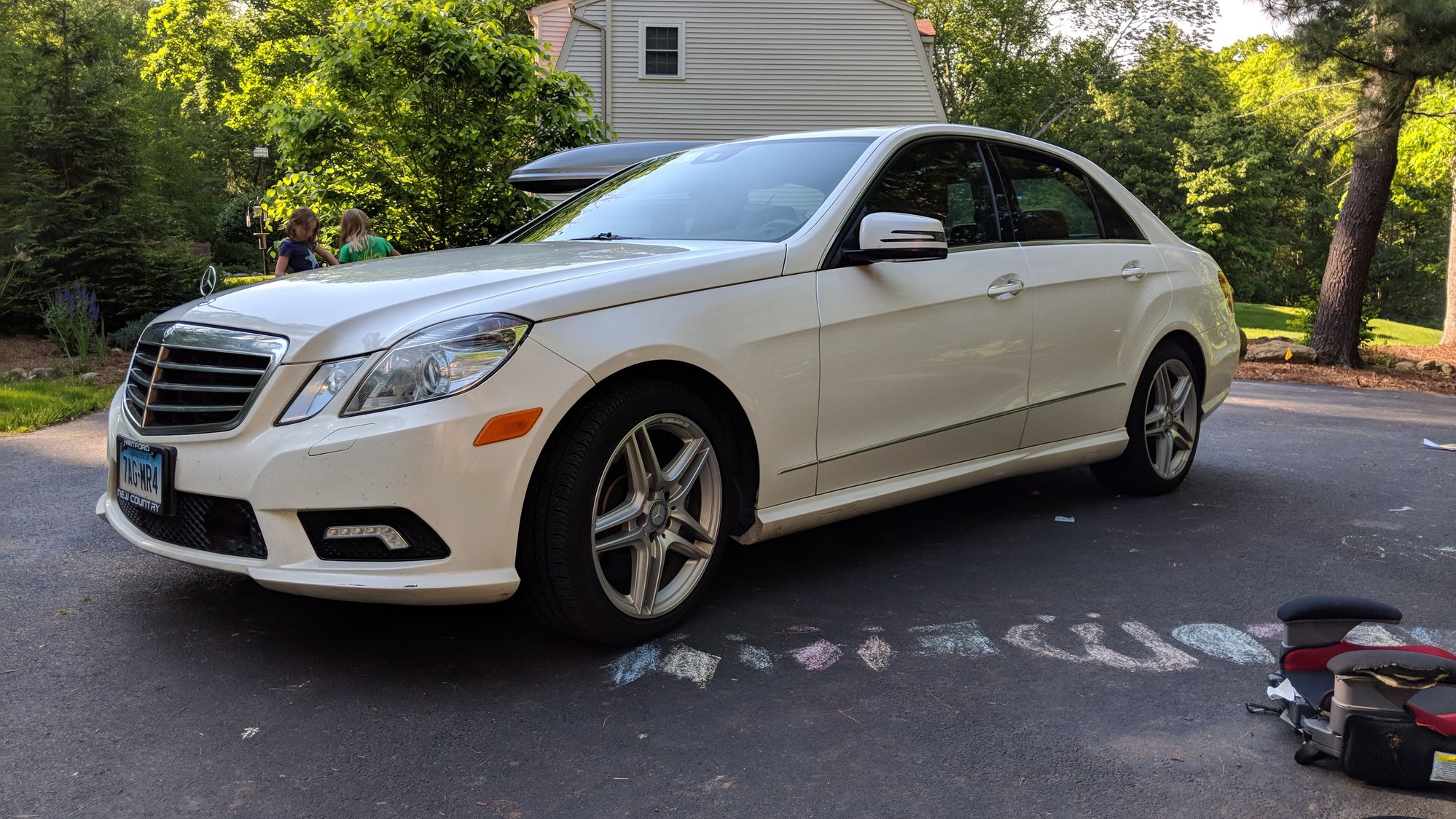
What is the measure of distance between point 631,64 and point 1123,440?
2188 cm

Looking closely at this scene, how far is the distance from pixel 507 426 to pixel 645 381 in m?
0.52

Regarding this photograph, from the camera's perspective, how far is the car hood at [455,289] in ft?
10.9

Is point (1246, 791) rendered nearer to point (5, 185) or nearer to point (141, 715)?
point (141, 715)

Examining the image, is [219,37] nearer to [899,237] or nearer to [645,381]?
[899,237]

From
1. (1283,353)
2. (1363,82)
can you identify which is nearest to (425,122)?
(1363,82)

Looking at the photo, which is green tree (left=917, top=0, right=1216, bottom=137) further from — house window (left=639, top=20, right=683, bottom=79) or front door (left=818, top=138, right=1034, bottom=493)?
front door (left=818, top=138, right=1034, bottom=493)

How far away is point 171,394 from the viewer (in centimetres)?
353

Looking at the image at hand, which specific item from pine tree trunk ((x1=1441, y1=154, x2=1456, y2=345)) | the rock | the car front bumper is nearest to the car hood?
the car front bumper

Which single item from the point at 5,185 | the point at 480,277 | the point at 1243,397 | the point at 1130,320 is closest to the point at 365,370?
the point at 480,277

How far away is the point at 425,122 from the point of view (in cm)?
1237

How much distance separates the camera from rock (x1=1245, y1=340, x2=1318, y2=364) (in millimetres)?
14891

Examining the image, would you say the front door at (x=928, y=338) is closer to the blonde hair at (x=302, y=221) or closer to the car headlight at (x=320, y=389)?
the car headlight at (x=320, y=389)

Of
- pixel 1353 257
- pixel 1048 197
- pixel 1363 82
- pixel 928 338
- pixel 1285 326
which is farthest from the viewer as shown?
pixel 1285 326

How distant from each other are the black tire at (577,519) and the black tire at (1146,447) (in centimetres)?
287
